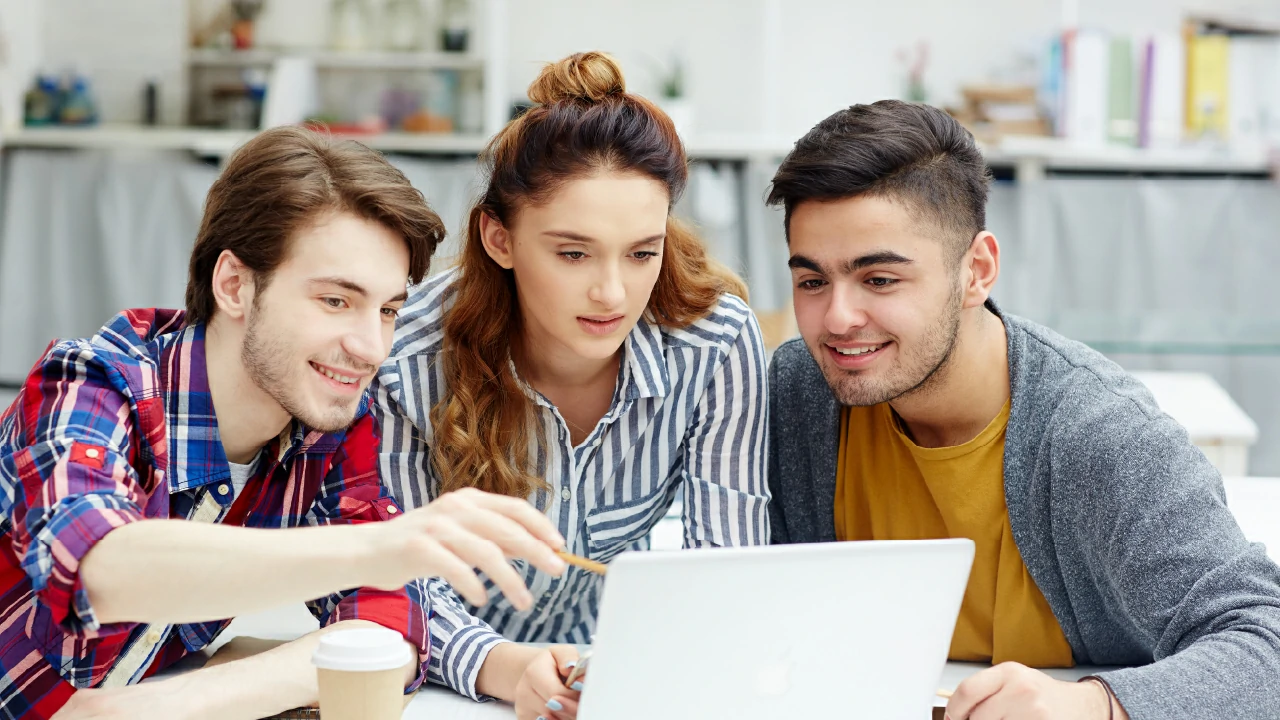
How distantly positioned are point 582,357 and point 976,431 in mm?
Result: 482

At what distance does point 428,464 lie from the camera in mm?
1436

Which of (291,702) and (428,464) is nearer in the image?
(291,702)

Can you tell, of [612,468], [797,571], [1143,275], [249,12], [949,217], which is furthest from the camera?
[249,12]

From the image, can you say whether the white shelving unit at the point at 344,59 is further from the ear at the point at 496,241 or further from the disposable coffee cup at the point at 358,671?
the disposable coffee cup at the point at 358,671

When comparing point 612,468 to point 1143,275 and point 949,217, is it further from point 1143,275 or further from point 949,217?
point 1143,275

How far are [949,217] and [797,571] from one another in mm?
654

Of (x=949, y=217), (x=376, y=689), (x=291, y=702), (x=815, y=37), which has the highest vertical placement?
(x=815, y=37)

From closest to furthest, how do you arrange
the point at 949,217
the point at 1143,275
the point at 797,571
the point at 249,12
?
1. the point at 797,571
2. the point at 949,217
3. the point at 1143,275
4. the point at 249,12

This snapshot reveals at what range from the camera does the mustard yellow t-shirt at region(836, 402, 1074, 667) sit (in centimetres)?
139

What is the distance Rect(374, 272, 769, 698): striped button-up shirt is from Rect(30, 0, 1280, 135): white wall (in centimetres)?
280

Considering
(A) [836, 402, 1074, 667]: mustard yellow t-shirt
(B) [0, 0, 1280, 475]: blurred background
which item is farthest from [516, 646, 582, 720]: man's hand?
(B) [0, 0, 1280, 475]: blurred background

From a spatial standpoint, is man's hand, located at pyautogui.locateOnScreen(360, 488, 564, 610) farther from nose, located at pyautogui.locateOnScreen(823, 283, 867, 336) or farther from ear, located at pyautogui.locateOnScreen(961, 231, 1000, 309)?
ear, located at pyautogui.locateOnScreen(961, 231, 1000, 309)

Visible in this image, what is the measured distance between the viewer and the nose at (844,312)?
134 cm

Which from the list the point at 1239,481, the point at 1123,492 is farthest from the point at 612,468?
the point at 1239,481
